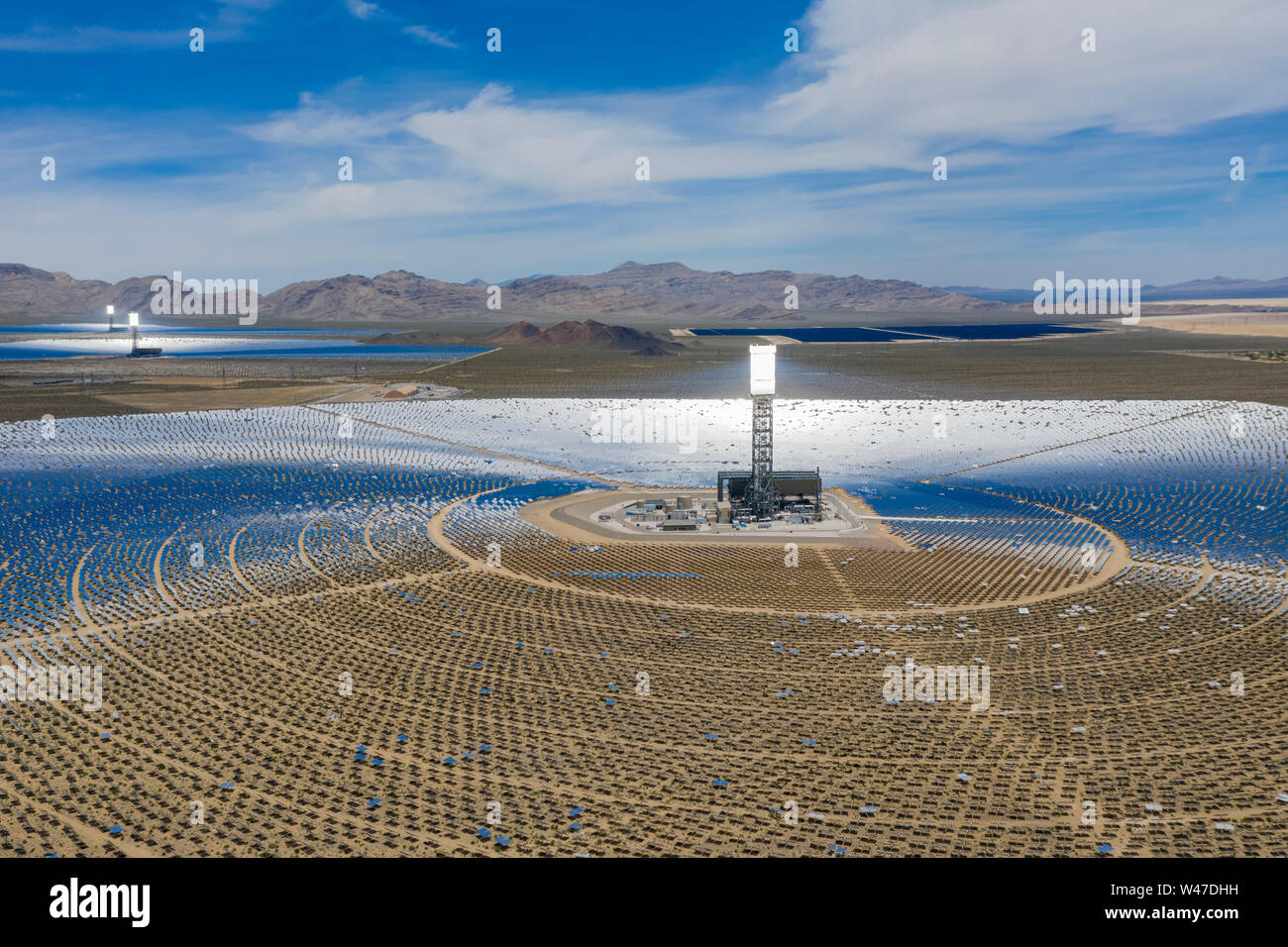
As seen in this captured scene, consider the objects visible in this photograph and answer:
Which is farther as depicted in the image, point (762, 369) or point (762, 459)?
point (762, 369)

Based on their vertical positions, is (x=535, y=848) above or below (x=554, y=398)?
below

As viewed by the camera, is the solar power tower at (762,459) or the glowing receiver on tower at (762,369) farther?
the glowing receiver on tower at (762,369)

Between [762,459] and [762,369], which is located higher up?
[762,369]

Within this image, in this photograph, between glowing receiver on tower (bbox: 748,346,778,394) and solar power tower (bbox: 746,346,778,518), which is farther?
glowing receiver on tower (bbox: 748,346,778,394)

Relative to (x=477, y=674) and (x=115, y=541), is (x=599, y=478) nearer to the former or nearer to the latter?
(x=115, y=541)

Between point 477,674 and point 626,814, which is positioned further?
point 477,674

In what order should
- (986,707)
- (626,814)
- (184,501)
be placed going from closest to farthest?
(626,814)
(986,707)
(184,501)

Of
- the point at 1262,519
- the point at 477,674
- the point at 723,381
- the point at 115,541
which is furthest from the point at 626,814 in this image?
the point at 723,381

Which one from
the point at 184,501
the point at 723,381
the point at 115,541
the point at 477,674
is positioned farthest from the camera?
the point at 723,381
